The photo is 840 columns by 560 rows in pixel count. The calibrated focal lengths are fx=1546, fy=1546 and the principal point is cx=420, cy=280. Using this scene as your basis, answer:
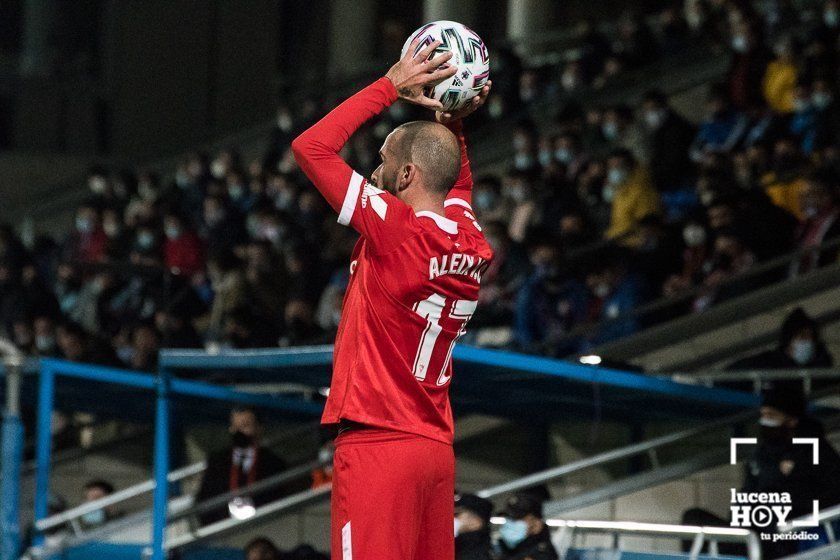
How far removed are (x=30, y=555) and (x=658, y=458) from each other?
4.16 m

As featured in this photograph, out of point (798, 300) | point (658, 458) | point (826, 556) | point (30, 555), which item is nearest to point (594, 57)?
point (798, 300)

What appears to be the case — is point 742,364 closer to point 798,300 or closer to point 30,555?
point 798,300

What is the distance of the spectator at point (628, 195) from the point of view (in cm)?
1376

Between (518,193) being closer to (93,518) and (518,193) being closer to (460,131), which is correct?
(93,518)

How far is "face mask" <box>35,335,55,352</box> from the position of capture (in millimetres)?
15500

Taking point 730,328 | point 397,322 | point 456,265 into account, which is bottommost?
point 397,322

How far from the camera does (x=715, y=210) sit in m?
12.1

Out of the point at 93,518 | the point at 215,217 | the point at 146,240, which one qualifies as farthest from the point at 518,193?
the point at 93,518

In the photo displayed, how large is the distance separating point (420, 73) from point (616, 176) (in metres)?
9.49

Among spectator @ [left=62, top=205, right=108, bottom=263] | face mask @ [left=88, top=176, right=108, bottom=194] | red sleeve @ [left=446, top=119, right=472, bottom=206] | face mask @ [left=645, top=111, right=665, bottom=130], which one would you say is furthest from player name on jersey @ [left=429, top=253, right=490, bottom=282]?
face mask @ [left=88, top=176, right=108, bottom=194]

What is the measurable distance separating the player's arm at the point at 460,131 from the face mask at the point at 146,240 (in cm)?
1222

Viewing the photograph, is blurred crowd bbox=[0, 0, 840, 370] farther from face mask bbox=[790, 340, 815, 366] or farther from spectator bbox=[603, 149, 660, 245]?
face mask bbox=[790, 340, 815, 366]

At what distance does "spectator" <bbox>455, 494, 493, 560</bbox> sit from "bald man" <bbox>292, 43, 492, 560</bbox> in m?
3.43

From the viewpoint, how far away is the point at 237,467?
36.2 feet
